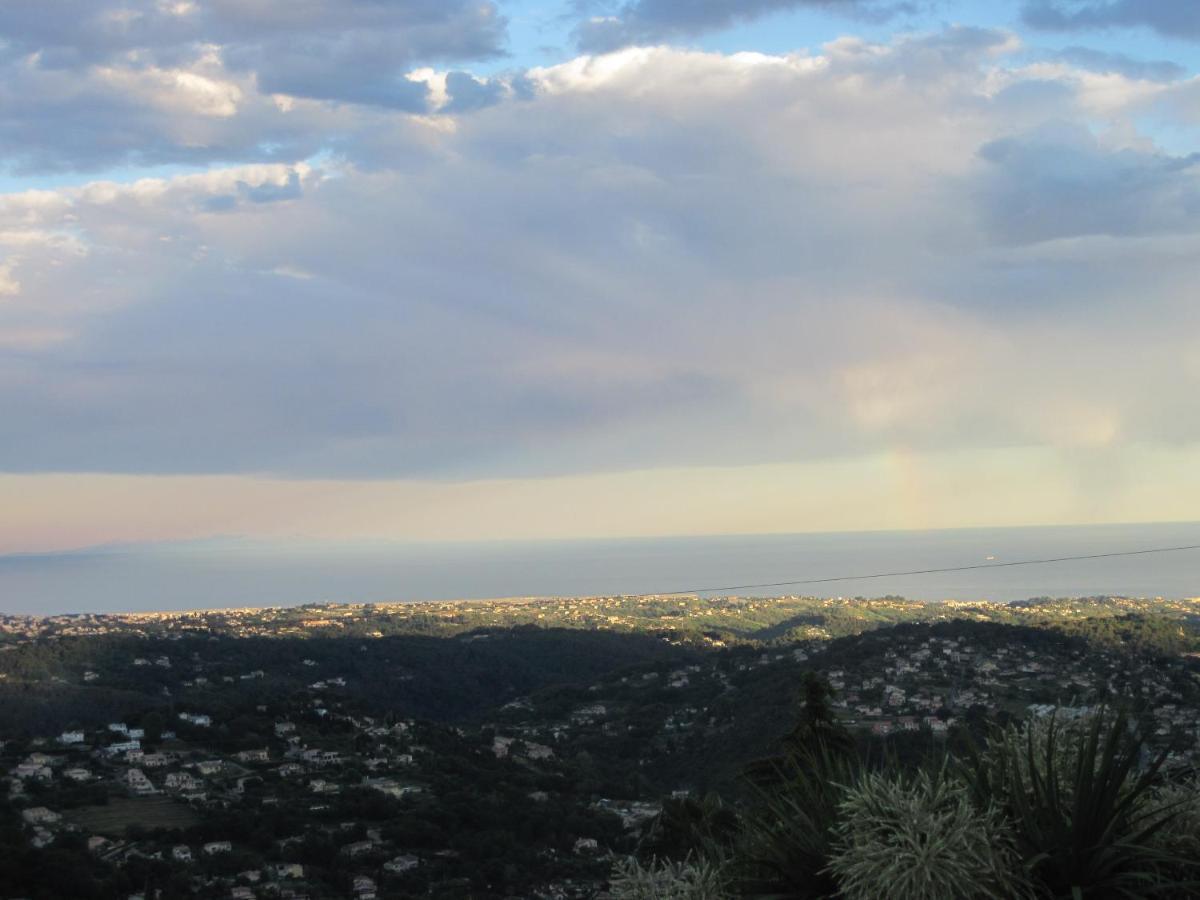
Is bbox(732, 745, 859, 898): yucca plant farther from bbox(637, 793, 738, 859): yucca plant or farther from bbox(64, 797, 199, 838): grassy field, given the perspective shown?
bbox(64, 797, 199, 838): grassy field

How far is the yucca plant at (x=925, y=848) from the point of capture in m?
5.11

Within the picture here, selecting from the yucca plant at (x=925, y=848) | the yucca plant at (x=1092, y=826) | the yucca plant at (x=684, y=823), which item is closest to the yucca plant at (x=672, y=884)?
the yucca plant at (x=925, y=848)

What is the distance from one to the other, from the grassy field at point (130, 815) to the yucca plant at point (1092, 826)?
2526 centimetres

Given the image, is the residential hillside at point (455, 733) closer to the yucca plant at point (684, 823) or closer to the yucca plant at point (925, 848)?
the yucca plant at point (684, 823)

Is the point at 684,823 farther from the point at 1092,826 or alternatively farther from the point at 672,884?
the point at 1092,826

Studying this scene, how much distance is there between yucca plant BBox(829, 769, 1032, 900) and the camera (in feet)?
16.8

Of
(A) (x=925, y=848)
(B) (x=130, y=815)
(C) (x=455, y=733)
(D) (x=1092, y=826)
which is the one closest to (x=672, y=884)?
(A) (x=925, y=848)

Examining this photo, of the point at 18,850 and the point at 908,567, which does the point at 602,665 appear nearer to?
the point at 18,850

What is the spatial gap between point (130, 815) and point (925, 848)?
2788 centimetres

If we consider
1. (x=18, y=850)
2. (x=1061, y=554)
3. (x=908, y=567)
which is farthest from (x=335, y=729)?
(x=1061, y=554)

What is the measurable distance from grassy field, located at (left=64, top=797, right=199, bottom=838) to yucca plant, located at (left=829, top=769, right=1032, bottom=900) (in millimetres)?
24888

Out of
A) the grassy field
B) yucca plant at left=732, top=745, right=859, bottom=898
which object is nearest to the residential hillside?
the grassy field

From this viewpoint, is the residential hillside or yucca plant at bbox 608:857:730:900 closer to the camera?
yucca plant at bbox 608:857:730:900

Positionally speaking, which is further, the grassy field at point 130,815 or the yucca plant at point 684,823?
the grassy field at point 130,815
